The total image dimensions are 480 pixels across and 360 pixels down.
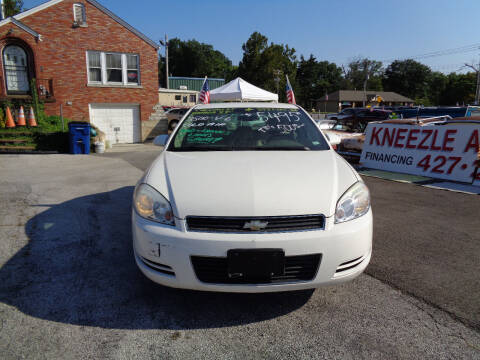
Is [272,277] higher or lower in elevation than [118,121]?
lower

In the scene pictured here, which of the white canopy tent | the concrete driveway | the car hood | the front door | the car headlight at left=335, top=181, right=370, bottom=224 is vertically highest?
the front door

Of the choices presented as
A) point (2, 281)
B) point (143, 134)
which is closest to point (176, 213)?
point (2, 281)

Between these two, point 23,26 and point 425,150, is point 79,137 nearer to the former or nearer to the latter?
point 23,26

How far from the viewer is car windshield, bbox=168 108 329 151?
324cm

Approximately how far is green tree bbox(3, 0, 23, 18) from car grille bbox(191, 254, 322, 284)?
1789 inches

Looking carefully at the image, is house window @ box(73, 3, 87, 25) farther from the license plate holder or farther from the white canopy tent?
the license plate holder

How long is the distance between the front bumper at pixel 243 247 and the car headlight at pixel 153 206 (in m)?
0.05

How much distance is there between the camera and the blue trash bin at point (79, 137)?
37.7 ft

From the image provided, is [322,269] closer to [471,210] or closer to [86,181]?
[471,210]

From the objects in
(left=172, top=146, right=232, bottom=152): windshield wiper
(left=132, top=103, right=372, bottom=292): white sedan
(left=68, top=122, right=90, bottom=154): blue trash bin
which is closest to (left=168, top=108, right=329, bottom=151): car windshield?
(left=172, top=146, right=232, bottom=152): windshield wiper

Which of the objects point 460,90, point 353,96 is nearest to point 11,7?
point 353,96

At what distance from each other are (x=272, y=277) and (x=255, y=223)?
37cm

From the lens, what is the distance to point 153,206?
2.30m

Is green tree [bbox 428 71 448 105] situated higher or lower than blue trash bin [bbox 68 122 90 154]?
higher
